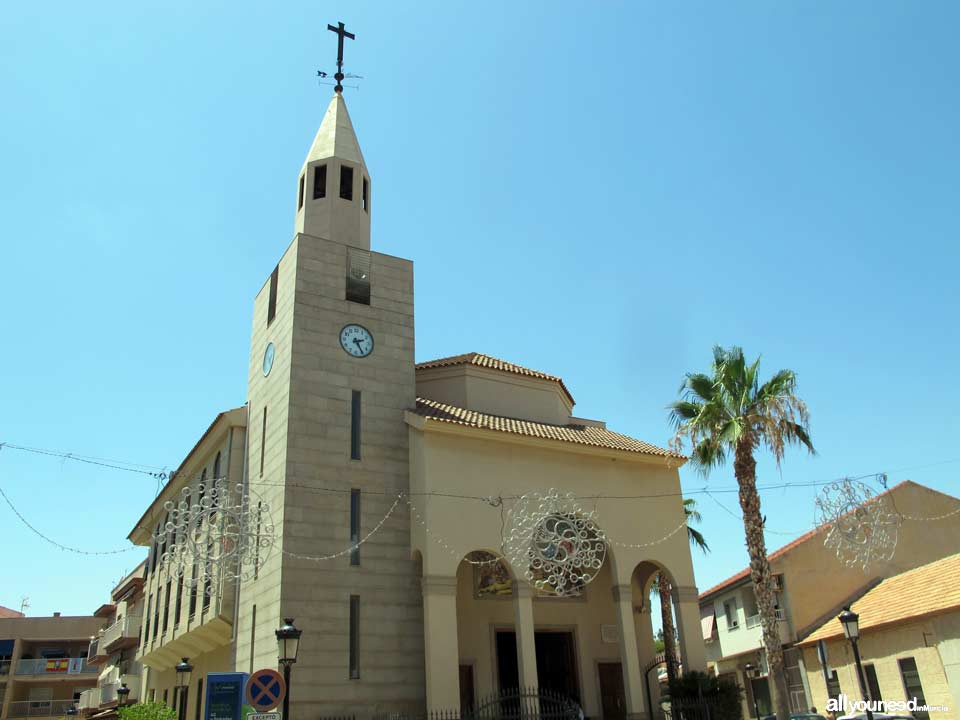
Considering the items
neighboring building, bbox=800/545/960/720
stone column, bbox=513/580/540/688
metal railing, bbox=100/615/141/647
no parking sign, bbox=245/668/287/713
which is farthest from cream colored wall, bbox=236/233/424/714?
metal railing, bbox=100/615/141/647

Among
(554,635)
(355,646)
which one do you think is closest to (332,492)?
(355,646)

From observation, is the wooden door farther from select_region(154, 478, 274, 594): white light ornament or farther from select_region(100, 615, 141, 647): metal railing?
select_region(100, 615, 141, 647): metal railing

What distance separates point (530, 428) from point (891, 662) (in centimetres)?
1203

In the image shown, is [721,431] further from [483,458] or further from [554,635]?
[554,635]

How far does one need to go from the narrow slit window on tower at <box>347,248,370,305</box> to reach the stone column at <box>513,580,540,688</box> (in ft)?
30.1

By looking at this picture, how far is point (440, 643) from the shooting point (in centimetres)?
1834

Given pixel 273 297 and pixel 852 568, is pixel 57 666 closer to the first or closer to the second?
pixel 273 297

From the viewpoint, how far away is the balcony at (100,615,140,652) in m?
35.9

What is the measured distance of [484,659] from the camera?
21.3m

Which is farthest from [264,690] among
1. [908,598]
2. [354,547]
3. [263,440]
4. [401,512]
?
[908,598]

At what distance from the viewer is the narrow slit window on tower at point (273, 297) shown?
23.7 metres

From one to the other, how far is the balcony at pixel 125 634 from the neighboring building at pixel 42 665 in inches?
541

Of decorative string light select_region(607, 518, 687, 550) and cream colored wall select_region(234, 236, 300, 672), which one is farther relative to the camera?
decorative string light select_region(607, 518, 687, 550)

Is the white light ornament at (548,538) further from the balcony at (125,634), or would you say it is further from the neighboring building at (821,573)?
the balcony at (125,634)
